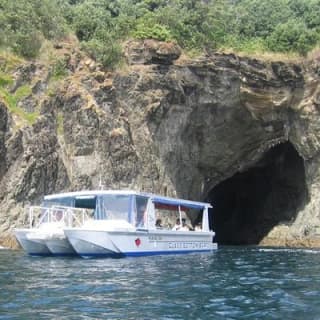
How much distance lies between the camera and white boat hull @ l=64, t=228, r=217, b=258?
2738 centimetres

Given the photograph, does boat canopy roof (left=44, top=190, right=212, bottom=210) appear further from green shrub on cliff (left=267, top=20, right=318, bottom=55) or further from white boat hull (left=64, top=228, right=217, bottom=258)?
green shrub on cliff (left=267, top=20, right=318, bottom=55)

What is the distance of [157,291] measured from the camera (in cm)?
1595

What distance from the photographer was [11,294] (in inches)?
599

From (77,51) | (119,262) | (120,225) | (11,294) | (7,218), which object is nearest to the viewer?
(11,294)

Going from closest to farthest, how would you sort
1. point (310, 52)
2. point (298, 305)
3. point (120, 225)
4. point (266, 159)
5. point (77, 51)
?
point (298, 305)
point (120, 225)
point (77, 51)
point (310, 52)
point (266, 159)

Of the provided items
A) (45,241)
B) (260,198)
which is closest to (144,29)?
(45,241)

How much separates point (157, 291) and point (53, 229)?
13.9m

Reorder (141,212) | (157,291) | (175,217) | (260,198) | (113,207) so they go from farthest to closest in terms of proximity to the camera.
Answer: (260,198) → (175,217) → (141,212) → (113,207) → (157,291)

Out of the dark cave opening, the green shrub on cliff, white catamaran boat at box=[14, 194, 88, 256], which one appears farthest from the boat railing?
the dark cave opening

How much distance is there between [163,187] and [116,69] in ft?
30.4

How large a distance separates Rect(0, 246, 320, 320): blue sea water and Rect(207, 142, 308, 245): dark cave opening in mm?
29454

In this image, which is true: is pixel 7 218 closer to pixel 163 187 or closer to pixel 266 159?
pixel 163 187

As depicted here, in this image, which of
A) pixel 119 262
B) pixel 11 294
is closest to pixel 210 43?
pixel 119 262

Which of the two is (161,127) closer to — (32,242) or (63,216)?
(63,216)
